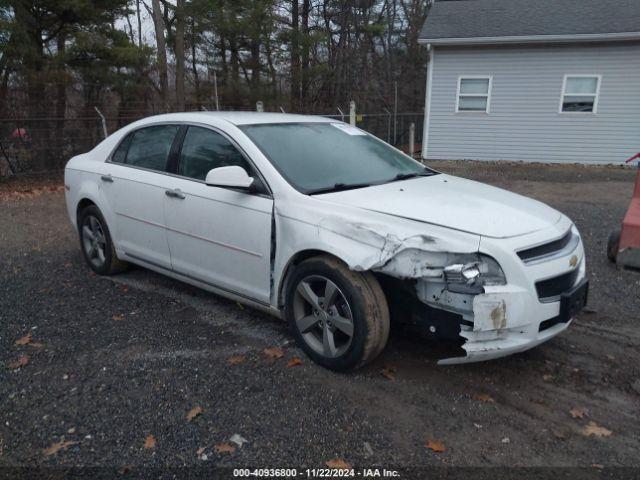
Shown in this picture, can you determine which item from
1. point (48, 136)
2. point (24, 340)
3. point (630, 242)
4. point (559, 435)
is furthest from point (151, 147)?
point (48, 136)

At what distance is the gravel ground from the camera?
2643 millimetres

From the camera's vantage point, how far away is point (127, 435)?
276 cm

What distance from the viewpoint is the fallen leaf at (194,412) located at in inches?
114

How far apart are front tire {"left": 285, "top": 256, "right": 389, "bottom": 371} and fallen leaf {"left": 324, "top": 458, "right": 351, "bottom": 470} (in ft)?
2.33

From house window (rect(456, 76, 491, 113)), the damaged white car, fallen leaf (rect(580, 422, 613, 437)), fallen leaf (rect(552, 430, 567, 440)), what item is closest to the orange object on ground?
the damaged white car

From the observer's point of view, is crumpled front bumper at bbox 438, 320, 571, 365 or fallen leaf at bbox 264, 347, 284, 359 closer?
crumpled front bumper at bbox 438, 320, 571, 365

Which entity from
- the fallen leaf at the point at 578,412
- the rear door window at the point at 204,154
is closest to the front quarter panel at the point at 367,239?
the rear door window at the point at 204,154

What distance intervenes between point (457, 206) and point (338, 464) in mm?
1690

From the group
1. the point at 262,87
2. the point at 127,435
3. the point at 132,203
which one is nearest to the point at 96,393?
the point at 127,435

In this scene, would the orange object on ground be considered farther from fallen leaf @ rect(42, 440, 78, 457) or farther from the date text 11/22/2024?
fallen leaf @ rect(42, 440, 78, 457)

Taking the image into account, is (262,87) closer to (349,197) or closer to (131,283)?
(131,283)

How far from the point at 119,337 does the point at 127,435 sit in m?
1.26

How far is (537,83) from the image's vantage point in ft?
48.4

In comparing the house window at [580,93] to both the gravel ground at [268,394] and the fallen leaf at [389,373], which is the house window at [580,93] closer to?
the gravel ground at [268,394]
